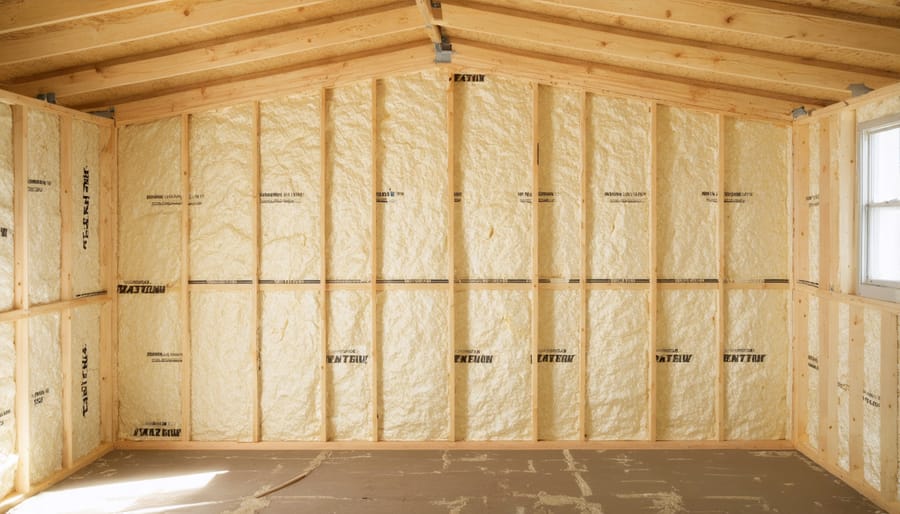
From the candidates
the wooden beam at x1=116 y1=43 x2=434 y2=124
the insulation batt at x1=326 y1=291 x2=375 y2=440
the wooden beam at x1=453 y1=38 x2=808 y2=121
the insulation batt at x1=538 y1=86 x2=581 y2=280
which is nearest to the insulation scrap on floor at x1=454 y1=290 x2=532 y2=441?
the insulation batt at x1=538 y1=86 x2=581 y2=280

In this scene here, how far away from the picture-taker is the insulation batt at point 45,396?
4.76 m

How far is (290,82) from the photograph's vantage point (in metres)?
5.66

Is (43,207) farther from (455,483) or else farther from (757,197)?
(757,197)

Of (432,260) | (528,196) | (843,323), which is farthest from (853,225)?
(432,260)

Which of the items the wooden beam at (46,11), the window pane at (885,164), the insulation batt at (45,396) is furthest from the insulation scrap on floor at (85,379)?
the window pane at (885,164)

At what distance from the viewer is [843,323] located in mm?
4898

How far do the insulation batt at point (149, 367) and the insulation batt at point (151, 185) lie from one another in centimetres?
46

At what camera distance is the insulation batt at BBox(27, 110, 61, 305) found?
475cm

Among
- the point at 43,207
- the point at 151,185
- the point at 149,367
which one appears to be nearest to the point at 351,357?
the point at 149,367

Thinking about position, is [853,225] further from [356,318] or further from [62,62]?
[62,62]

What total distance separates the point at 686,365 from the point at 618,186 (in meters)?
1.67

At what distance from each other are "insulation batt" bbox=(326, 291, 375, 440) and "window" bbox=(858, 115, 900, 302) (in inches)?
154

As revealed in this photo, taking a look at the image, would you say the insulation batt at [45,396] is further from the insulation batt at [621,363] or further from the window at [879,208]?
the window at [879,208]

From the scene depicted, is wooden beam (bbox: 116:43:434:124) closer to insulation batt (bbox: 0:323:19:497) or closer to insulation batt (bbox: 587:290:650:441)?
insulation batt (bbox: 0:323:19:497)
